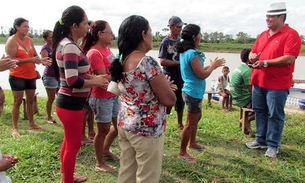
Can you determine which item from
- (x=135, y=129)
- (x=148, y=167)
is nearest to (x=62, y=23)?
Answer: (x=135, y=129)

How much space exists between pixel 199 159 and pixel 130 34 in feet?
6.90

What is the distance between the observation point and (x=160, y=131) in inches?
80.7

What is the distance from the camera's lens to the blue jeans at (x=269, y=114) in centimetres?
354

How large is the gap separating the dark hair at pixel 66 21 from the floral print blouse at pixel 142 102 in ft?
2.43

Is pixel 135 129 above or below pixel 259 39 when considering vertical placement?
below

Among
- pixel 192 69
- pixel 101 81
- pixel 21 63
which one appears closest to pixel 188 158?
pixel 192 69

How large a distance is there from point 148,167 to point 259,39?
260 cm

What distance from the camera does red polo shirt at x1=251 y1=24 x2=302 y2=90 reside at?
132 inches

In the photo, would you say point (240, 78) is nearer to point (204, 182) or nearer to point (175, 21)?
point (175, 21)

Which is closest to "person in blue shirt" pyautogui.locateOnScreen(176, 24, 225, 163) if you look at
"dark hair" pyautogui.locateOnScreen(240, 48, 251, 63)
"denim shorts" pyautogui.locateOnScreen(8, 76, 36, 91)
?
"dark hair" pyautogui.locateOnScreen(240, 48, 251, 63)

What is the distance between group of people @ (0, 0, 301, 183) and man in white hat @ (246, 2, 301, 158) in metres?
0.01

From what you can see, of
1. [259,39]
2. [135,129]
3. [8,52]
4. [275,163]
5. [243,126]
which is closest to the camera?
[135,129]

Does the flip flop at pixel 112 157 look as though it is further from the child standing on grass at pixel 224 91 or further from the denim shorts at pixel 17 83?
the child standing on grass at pixel 224 91

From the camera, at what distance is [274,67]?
11.4ft
